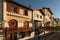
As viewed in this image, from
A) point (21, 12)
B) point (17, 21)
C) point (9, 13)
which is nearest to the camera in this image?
point (9, 13)

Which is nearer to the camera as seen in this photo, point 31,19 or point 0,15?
point 0,15

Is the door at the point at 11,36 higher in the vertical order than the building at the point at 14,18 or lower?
lower

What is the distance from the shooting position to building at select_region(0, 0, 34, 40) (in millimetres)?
21094

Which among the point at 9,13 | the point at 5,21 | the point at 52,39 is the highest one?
the point at 9,13

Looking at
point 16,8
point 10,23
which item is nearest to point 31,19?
point 16,8

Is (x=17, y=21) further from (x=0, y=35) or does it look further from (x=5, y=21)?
(x=0, y=35)

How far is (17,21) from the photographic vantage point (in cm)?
2480

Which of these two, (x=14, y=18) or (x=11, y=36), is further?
(x=14, y=18)

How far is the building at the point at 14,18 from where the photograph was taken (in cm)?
2109

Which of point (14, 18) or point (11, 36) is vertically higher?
point (14, 18)

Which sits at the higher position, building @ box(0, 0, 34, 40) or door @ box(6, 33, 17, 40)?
building @ box(0, 0, 34, 40)

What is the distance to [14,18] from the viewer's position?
23.9m

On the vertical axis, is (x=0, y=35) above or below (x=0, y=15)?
below

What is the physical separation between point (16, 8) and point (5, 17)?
4276 millimetres
